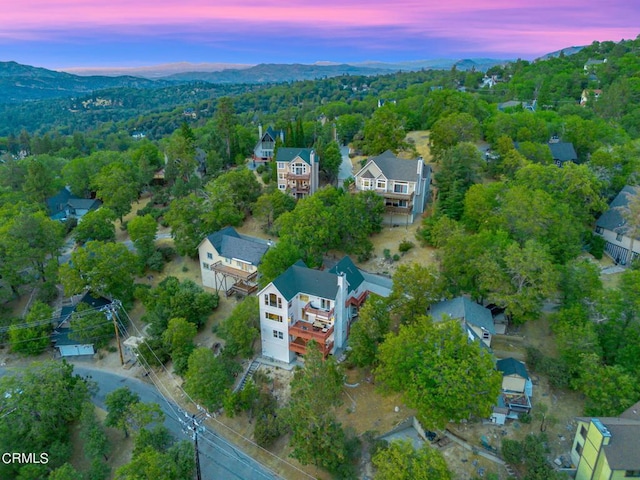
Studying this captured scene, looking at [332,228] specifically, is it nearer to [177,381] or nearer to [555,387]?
[177,381]

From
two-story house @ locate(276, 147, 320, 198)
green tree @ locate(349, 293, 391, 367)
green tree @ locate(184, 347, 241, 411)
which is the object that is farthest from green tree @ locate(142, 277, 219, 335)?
two-story house @ locate(276, 147, 320, 198)

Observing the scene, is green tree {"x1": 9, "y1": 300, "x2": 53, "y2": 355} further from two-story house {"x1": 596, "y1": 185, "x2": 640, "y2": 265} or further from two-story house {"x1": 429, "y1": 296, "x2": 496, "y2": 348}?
two-story house {"x1": 596, "y1": 185, "x2": 640, "y2": 265}

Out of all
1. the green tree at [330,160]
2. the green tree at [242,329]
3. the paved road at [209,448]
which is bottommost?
the paved road at [209,448]

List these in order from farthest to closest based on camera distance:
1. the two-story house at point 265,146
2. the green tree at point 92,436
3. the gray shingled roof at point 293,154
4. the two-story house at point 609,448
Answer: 1. the two-story house at point 265,146
2. the gray shingled roof at point 293,154
3. the green tree at point 92,436
4. the two-story house at point 609,448

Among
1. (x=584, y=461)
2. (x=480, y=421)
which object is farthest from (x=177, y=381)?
(x=584, y=461)

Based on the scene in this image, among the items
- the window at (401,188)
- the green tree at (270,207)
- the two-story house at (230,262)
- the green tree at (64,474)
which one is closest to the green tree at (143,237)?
the two-story house at (230,262)

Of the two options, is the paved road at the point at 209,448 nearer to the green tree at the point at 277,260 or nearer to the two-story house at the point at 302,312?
the two-story house at the point at 302,312
